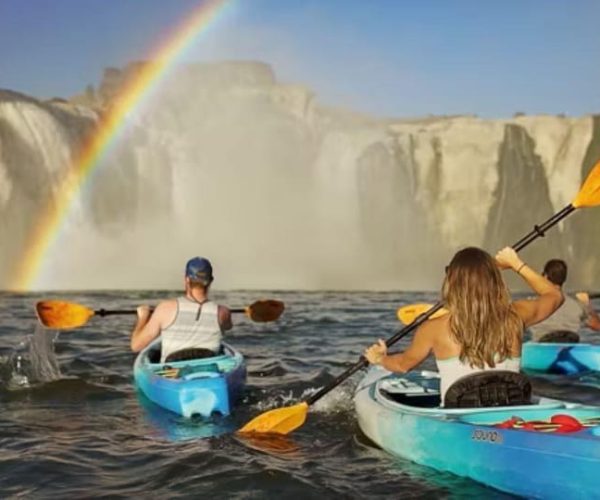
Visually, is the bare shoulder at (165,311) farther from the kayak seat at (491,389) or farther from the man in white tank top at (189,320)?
the kayak seat at (491,389)

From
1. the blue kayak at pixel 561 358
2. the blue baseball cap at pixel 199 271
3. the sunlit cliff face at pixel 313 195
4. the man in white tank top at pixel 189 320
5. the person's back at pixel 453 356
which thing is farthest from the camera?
the sunlit cliff face at pixel 313 195

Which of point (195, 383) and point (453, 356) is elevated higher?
point (453, 356)

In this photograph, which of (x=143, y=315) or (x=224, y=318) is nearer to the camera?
(x=143, y=315)

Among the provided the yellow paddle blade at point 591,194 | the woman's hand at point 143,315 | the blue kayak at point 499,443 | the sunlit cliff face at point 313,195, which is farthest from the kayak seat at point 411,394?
the sunlit cliff face at point 313,195

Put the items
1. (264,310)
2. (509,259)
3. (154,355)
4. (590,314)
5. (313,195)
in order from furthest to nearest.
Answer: (313,195)
(590,314)
(264,310)
(154,355)
(509,259)

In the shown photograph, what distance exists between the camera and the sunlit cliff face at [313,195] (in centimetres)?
4238

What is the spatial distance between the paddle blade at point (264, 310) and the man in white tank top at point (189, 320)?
1336 millimetres

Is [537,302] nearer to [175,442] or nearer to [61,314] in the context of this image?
[175,442]

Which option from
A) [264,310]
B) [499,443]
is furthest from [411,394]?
[264,310]

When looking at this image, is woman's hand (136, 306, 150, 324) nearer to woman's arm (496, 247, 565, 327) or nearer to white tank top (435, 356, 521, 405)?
white tank top (435, 356, 521, 405)

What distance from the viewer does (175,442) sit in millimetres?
7250

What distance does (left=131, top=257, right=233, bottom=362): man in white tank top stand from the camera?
8281mm

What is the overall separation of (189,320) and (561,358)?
509 centimetres

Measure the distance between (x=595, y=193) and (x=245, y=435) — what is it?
358 cm
